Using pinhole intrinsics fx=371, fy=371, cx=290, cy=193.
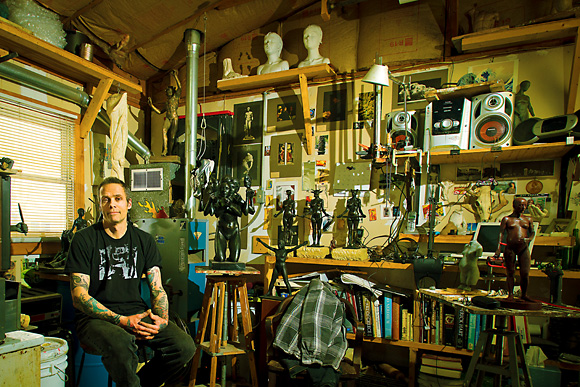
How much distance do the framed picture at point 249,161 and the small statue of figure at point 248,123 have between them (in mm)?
91

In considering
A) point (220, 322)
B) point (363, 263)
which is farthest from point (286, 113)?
point (220, 322)

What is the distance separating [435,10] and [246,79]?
5.68 feet

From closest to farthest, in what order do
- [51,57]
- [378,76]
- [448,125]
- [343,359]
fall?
[343,359]
[378,76]
[448,125]
[51,57]

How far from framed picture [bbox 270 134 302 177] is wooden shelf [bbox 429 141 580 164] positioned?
1.20 meters

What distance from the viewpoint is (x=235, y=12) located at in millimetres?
3520

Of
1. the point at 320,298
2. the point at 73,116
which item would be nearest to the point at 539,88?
the point at 320,298

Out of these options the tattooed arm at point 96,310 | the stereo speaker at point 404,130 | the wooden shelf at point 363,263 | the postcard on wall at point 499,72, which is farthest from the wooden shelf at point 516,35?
the tattooed arm at point 96,310

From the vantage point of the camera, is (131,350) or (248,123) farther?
(248,123)

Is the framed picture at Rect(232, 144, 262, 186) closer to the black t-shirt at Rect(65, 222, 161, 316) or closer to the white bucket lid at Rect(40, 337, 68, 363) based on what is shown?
the black t-shirt at Rect(65, 222, 161, 316)

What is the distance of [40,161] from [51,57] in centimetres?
90

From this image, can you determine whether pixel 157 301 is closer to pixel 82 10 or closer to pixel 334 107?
pixel 334 107

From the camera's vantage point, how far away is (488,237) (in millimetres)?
2355

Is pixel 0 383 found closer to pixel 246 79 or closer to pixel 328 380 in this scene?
pixel 328 380

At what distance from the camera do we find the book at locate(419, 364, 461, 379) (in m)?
2.35
